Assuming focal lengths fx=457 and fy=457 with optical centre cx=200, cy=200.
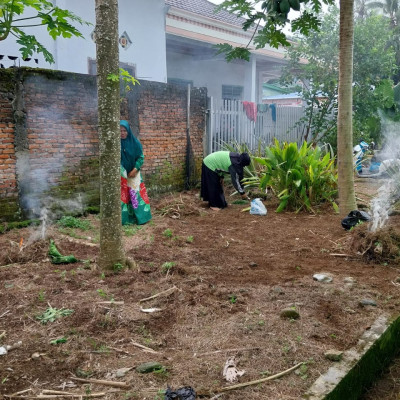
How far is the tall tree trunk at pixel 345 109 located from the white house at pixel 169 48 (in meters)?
1.78

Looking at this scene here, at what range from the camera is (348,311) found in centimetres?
351

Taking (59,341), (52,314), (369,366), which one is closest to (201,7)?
(52,314)

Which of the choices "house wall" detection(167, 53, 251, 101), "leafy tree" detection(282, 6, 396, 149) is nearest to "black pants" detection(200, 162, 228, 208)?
"leafy tree" detection(282, 6, 396, 149)

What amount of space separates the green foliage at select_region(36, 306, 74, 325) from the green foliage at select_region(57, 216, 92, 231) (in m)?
3.14

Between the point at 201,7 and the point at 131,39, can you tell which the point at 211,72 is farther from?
the point at 131,39

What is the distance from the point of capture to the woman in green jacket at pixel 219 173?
820cm

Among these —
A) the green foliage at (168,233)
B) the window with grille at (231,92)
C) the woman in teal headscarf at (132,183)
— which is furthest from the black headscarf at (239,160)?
the window with grille at (231,92)

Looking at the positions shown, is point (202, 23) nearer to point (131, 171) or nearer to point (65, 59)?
point (65, 59)

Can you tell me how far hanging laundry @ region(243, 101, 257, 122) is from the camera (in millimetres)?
11197

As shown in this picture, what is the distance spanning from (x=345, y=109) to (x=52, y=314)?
15.6 ft

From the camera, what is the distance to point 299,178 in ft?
Result: 25.3

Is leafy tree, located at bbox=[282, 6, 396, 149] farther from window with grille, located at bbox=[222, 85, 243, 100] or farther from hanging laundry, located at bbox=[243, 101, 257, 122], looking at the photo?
window with grille, located at bbox=[222, 85, 243, 100]

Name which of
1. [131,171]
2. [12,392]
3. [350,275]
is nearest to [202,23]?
[131,171]

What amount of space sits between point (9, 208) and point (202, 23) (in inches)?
340
